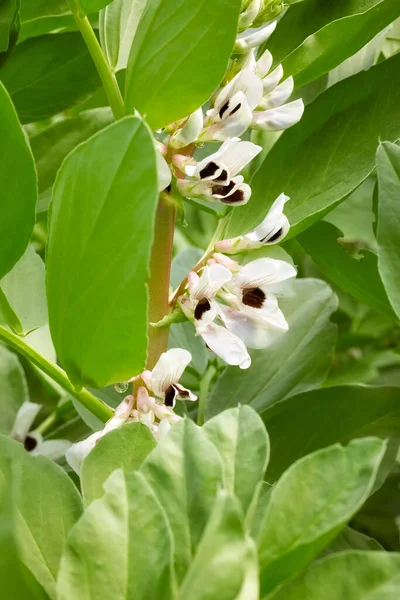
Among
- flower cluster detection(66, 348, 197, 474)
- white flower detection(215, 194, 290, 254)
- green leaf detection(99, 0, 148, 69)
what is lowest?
flower cluster detection(66, 348, 197, 474)

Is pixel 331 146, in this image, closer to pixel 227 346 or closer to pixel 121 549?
pixel 227 346

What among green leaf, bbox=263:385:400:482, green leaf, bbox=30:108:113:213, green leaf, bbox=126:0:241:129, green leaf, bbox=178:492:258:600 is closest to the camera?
green leaf, bbox=178:492:258:600

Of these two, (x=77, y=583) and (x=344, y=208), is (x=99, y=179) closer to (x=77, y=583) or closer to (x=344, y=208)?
(x=77, y=583)

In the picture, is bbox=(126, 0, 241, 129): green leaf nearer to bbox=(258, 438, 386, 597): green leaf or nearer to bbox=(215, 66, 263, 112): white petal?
bbox=(215, 66, 263, 112): white petal

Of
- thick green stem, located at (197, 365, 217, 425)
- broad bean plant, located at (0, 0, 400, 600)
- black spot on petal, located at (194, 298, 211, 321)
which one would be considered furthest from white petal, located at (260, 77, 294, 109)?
thick green stem, located at (197, 365, 217, 425)

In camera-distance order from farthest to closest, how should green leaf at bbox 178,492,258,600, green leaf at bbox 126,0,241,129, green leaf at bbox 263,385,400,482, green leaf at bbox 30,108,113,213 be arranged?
green leaf at bbox 30,108,113,213
green leaf at bbox 263,385,400,482
green leaf at bbox 126,0,241,129
green leaf at bbox 178,492,258,600

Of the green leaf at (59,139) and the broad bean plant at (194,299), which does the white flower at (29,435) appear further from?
the green leaf at (59,139)

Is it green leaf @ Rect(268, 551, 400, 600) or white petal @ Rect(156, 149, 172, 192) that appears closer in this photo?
green leaf @ Rect(268, 551, 400, 600)
